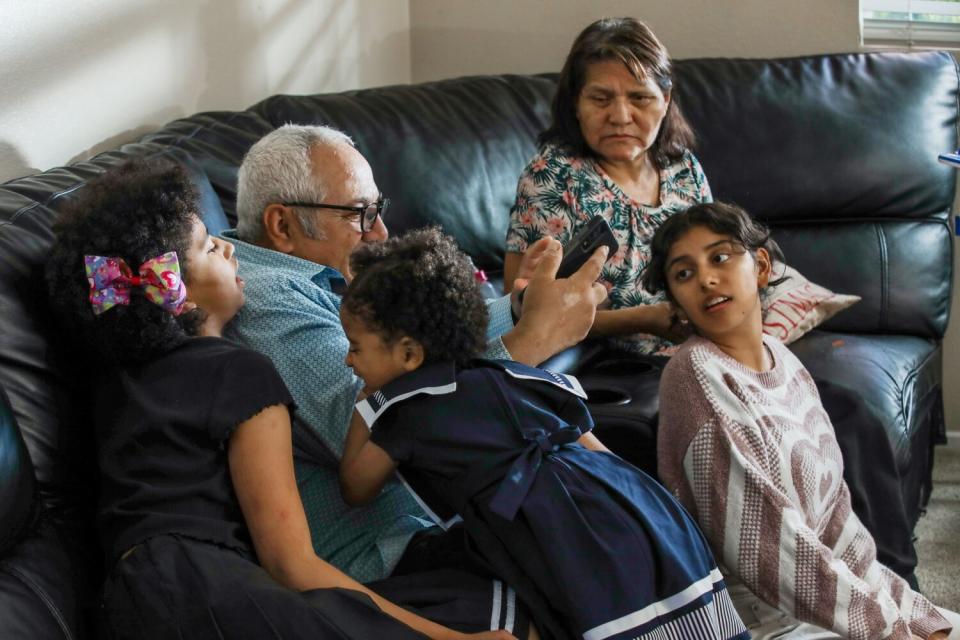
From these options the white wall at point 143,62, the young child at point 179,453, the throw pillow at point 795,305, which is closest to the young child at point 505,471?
the young child at point 179,453

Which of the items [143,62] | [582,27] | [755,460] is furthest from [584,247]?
[582,27]

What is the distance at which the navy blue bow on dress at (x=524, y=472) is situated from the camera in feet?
4.89

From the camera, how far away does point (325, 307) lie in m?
1.75

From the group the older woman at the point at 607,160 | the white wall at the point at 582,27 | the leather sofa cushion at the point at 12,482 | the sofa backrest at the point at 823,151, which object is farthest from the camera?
the white wall at the point at 582,27

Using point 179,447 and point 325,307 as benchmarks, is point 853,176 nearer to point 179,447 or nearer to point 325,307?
point 325,307

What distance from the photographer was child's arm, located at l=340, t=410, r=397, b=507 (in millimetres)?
1546

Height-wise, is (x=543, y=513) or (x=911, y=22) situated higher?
(x=911, y=22)

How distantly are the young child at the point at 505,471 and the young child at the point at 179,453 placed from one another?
0.13m

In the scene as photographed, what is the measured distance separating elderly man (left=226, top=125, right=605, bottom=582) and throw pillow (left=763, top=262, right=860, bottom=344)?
695mm

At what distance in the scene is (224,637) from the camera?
4.17 feet

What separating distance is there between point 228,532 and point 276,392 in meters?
0.18

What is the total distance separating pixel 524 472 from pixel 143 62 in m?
1.27

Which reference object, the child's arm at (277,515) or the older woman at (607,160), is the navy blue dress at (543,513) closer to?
the child's arm at (277,515)

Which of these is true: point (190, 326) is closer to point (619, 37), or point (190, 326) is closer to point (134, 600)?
point (134, 600)
